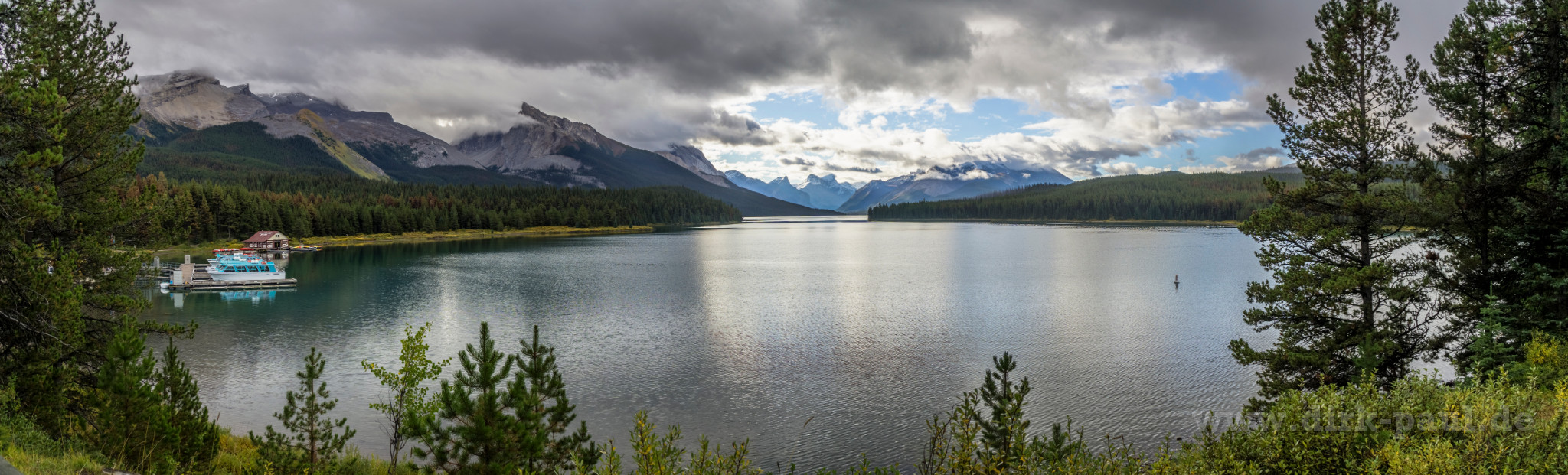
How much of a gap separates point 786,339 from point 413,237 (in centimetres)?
13229

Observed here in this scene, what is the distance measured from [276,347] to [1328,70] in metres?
44.6

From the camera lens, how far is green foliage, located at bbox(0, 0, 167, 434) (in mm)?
13242

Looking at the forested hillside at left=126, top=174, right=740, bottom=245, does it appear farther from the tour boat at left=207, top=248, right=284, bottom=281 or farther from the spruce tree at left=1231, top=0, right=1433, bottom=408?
the spruce tree at left=1231, top=0, right=1433, bottom=408

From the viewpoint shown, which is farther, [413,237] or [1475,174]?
[413,237]

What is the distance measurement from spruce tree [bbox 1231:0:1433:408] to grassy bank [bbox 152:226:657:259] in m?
115

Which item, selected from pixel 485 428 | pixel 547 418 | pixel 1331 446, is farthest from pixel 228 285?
pixel 1331 446

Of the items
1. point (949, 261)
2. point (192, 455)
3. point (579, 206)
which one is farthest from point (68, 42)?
point (579, 206)

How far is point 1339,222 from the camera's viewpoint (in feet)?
66.7

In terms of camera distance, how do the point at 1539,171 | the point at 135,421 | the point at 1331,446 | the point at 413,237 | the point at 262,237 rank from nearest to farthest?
the point at 1331,446, the point at 135,421, the point at 1539,171, the point at 262,237, the point at 413,237

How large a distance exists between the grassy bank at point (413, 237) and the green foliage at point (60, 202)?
94.0 m

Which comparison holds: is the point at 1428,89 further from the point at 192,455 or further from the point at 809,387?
the point at 192,455

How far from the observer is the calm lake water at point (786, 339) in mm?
23245

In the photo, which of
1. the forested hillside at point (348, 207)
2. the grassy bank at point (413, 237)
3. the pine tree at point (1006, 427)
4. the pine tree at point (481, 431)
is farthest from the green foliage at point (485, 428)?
the grassy bank at point (413, 237)

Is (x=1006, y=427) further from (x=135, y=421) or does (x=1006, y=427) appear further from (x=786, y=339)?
(x=786, y=339)
